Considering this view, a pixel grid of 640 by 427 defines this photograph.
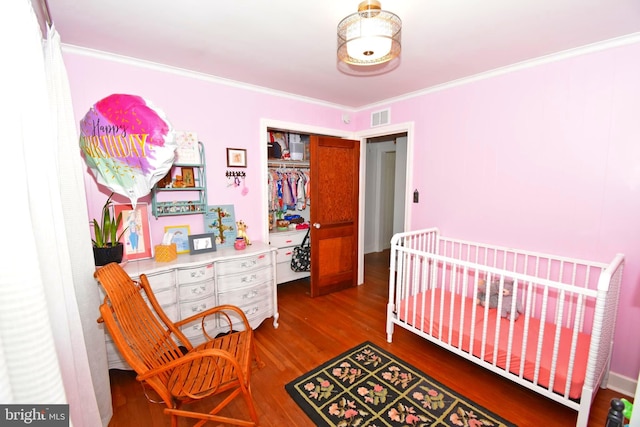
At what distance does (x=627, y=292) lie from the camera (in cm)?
200

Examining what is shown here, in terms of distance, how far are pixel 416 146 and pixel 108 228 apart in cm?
305

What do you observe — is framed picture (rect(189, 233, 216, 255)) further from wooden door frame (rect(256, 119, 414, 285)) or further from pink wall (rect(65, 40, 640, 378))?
wooden door frame (rect(256, 119, 414, 285))

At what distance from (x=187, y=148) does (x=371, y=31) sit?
196 cm

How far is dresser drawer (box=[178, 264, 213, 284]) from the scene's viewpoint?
2.29m

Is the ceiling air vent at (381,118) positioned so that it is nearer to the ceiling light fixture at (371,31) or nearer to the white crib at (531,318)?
the white crib at (531,318)

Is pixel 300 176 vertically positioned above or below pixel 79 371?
above

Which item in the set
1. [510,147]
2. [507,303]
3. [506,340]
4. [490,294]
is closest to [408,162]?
[510,147]

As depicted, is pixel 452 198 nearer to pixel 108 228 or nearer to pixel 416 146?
pixel 416 146

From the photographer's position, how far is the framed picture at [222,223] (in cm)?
284

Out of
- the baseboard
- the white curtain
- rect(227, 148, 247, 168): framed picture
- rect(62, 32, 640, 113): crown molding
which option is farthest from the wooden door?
the baseboard

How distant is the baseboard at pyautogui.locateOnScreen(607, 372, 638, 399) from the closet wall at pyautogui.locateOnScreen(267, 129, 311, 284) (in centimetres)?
304

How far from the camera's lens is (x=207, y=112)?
9.04ft

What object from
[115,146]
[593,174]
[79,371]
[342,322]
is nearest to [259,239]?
[342,322]

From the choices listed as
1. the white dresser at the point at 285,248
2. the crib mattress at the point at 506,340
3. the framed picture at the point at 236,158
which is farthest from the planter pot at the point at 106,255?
the crib mattress at the point at 506,340
